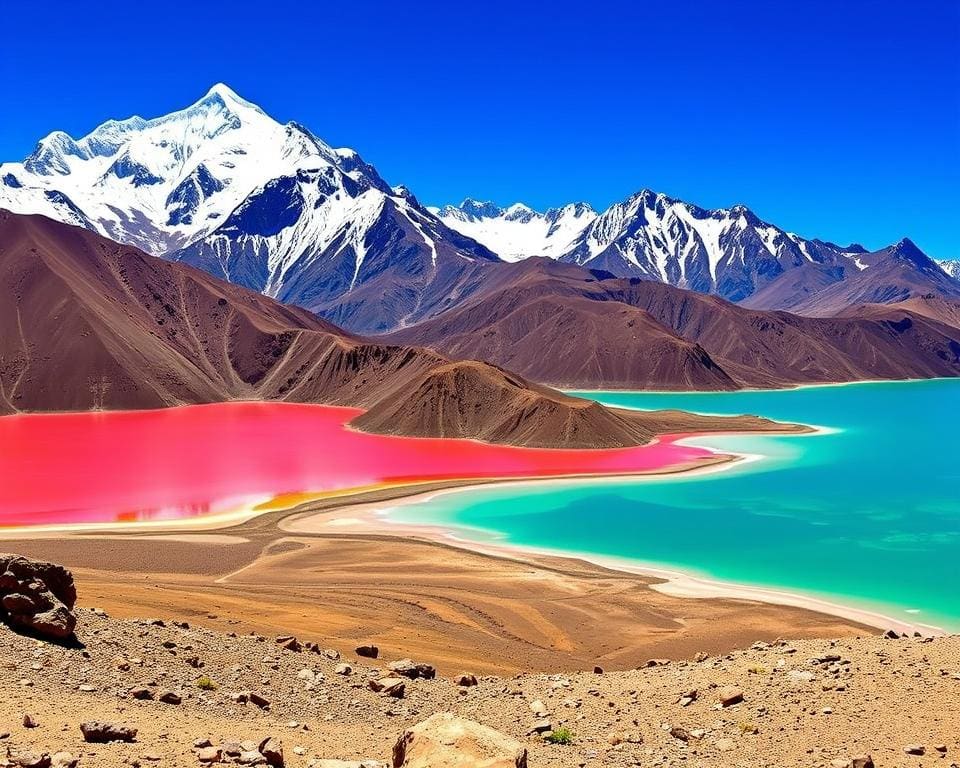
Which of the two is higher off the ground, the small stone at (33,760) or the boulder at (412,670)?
the small stone at (33,760)

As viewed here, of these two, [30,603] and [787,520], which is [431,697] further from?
[787,520]

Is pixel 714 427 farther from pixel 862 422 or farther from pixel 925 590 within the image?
pixel 925 590

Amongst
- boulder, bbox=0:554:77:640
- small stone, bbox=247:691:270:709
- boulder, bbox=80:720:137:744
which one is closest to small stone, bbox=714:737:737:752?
small stone, bbox=247:691:270:709

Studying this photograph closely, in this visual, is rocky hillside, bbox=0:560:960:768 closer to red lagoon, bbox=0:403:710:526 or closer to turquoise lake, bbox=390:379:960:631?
turquoise lake, bbox=390:379:960:631

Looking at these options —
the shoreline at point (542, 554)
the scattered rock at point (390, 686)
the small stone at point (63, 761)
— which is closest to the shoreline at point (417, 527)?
the shoreline at point (542, 554)

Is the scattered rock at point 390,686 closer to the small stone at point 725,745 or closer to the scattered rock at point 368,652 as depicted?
the scattered rock at point 368,652
